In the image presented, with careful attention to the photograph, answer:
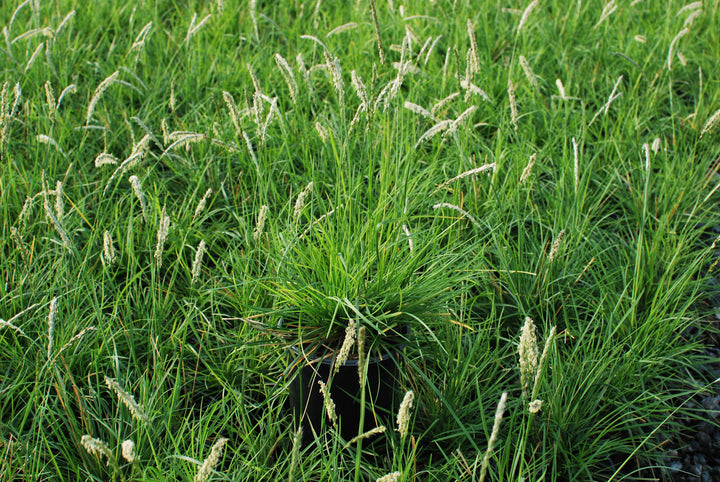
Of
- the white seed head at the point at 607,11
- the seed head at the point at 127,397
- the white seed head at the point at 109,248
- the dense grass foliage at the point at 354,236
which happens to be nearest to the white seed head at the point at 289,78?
the dense grass foliage at the point at 354,236

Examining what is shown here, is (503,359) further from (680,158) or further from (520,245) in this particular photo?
(680,158)

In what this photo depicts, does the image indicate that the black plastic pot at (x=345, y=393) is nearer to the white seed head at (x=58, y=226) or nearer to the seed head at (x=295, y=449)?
the seed head at (x=295, y=449)

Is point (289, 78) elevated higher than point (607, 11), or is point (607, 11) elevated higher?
point (289, 78)

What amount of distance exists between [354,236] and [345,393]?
0.47m

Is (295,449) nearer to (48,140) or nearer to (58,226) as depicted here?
(58,226)

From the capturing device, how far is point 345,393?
1851 mm

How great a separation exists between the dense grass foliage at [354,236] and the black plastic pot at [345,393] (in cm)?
7

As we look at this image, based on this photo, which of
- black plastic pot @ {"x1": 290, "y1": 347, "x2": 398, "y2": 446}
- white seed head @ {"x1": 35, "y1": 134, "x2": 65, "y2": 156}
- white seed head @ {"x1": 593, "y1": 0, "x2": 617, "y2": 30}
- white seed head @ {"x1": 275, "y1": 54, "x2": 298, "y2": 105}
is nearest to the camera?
black plastic pot @ {"x1": 290, "y1": 347, "x2": 398, "y2": 446}

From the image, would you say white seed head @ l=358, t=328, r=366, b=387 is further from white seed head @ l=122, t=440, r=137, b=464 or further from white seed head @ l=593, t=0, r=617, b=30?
white seed head @ l=593, t=0, r=617, b=30

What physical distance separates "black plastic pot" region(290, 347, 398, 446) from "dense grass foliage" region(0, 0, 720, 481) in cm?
7

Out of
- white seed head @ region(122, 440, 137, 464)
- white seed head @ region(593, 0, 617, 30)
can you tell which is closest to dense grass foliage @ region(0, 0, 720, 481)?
white seed head @ region(122, 440, 137, 464)

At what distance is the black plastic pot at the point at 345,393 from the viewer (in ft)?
5.98

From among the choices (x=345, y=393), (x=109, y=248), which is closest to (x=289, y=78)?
(x=109, y=248)

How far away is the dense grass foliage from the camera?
189 centimetres
